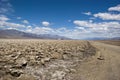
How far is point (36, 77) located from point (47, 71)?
5.30ft

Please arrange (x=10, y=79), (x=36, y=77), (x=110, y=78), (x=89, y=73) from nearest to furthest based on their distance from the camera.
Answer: (x=10, y=79) < (x=36, y=77) < (x=110, y=78) < (x=89, y=73)

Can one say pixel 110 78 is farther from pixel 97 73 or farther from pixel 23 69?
pixel 23 69

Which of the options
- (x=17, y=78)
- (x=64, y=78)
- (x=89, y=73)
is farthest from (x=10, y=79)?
(x=89, y=73)

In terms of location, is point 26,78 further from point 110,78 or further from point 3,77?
point 110,78

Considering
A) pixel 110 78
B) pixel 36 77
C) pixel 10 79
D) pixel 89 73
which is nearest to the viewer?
pixel 10 79

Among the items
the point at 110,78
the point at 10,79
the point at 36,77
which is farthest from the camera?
the point at 110,78

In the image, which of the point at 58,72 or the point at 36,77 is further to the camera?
the point at 58,72

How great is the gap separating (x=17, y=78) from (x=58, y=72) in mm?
3286

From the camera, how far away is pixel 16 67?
11.6 metres

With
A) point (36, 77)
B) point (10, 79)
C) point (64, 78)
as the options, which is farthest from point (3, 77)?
point (64, 78)

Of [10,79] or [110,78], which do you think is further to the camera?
[110,78]

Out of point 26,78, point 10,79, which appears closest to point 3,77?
point 10,79

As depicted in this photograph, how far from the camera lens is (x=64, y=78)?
10.8 m

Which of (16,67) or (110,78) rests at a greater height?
(16,67)
